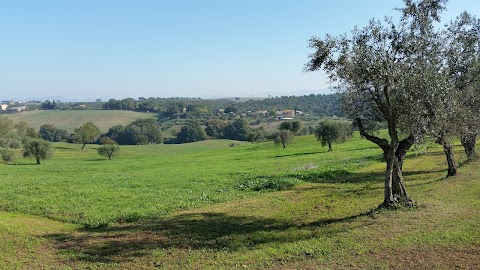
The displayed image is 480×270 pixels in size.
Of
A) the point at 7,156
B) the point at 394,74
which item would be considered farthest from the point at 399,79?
the point at 7,156

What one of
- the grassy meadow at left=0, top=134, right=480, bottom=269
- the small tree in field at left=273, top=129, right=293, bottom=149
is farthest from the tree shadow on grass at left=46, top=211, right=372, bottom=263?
the small tree in field at left=273, top=129, right=293, bottom=149

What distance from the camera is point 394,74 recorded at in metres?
17.9

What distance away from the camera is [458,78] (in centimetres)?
2408

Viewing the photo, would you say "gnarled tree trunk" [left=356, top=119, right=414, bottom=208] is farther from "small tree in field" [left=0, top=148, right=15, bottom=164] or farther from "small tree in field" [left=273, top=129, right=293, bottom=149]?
"small tree in field" [left=0, top=148, right=15, bottom=164]

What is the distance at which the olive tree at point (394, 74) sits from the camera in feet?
58.2

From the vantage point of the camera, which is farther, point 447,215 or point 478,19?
point 478,19

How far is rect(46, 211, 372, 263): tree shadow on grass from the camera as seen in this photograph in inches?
610

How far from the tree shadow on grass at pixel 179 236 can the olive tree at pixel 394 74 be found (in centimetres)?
436

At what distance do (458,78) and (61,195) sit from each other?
95.1 feet

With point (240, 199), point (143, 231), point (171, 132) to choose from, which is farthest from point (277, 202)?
point (171, 132)

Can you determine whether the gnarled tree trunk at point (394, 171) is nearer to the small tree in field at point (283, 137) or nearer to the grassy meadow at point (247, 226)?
the grassy meadow at point (247, 226)

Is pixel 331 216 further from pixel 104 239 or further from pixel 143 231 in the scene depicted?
pixel 104 239

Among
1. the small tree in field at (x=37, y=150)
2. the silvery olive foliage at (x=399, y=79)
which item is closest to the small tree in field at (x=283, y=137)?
the small tree in field at (x=37, y=150)

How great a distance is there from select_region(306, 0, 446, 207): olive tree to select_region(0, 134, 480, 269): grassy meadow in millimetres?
1886
